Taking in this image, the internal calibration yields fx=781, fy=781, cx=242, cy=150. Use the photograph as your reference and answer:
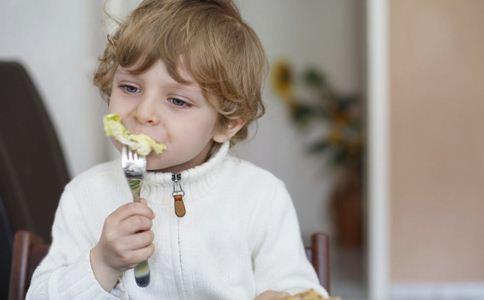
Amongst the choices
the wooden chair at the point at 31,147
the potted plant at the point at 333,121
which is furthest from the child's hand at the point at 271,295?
the potted plant at the point at 333,121

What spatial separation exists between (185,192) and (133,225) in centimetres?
20

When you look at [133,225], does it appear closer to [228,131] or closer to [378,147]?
[228,131]

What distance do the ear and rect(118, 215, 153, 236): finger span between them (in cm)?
24

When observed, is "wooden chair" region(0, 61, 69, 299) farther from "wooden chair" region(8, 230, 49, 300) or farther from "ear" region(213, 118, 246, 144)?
"ear" region(213, 118, 246, 144)

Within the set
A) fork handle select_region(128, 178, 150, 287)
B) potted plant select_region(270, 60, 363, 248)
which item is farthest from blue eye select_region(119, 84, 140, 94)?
potted plant select_region(270, 60, 363, 248)

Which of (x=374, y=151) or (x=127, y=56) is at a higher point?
(x=127, y=56)

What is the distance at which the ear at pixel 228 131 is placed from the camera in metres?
1.19

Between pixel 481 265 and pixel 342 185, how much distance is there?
120cm

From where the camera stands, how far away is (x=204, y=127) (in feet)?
3.65

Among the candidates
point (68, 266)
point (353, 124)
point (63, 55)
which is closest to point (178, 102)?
point (68, 266)

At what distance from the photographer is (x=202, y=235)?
1.17 m

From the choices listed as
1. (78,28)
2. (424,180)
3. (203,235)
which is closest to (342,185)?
(424,180)

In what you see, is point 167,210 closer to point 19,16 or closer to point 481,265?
point 19,16

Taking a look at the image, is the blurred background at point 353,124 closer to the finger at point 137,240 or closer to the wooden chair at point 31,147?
the wooden chair at point 31,147
